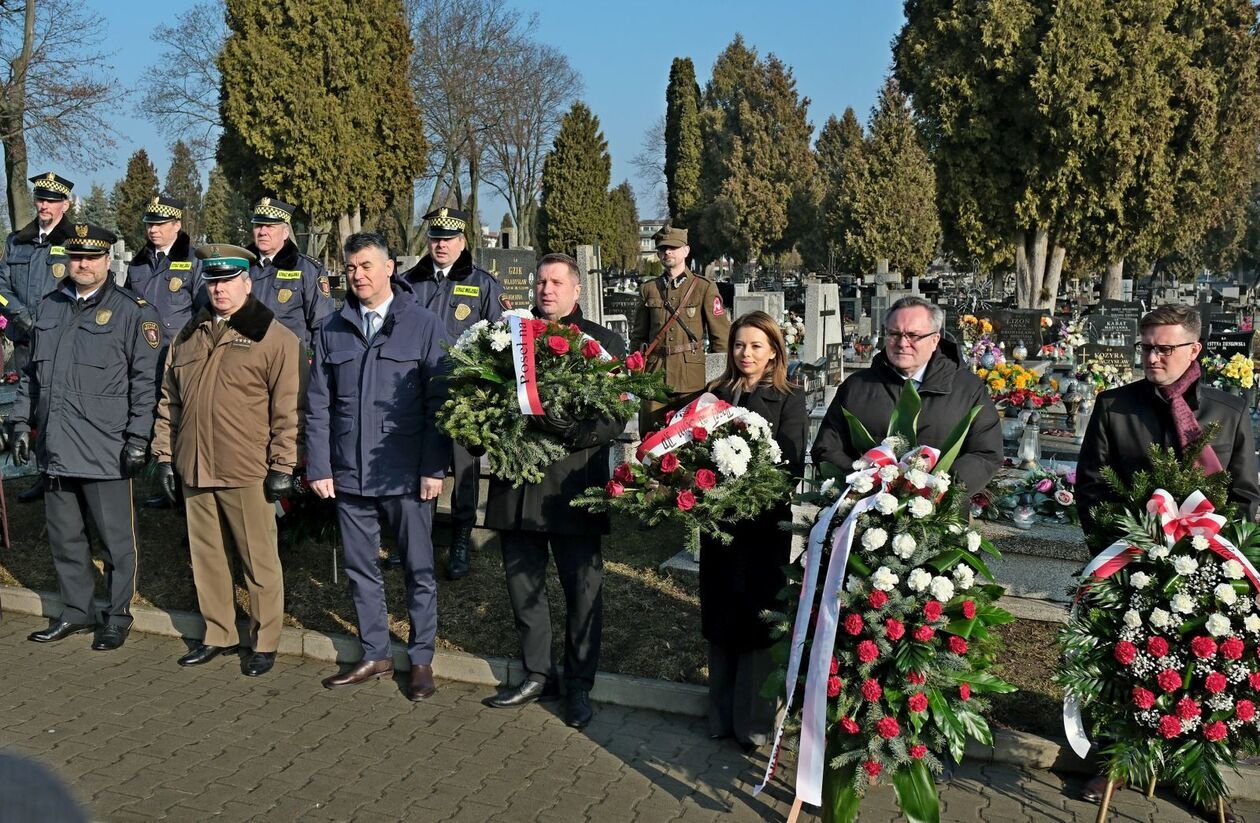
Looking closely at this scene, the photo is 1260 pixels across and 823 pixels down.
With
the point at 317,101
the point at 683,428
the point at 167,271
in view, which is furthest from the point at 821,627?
the point at 317,101

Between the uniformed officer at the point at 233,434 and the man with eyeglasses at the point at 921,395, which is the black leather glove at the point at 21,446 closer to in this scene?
the uniformed officer at the point at 233,434

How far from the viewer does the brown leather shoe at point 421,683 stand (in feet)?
17.0

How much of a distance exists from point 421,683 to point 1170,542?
11.2 ft

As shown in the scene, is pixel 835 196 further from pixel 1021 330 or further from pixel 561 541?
pixel 561 541

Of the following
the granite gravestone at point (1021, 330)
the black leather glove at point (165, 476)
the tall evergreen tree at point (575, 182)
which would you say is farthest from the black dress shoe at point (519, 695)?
the tall evergreen tree at point (575, 182)

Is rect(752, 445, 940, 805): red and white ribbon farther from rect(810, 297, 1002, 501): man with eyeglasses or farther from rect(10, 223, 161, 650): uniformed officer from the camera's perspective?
rect(10, 223, 161, 650): uniformed officer

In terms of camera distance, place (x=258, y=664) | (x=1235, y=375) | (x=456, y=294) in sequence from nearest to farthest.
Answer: (x=258, y=664)
(x=456, y=294)
(x=1235, y=375)

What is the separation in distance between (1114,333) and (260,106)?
22.8m

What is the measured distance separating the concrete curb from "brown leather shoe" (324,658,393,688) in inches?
4.3

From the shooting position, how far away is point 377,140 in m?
31.6

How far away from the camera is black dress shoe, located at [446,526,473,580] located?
21.8 ft

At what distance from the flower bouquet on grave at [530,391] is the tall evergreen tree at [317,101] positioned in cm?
2736

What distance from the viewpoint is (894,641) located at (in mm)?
3641

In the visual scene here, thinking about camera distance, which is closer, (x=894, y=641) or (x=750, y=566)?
(x=894, y=641)
